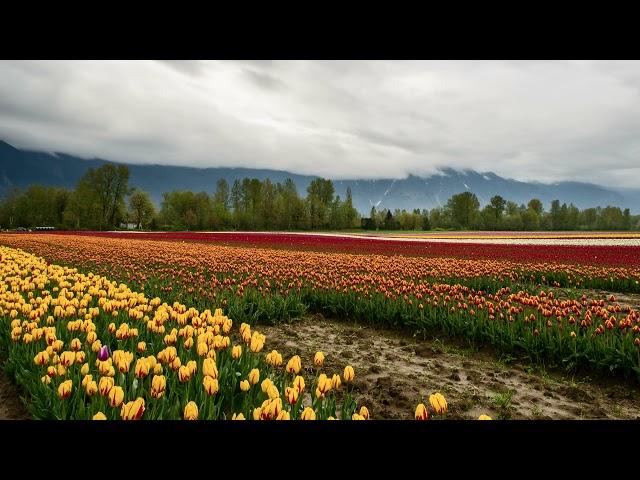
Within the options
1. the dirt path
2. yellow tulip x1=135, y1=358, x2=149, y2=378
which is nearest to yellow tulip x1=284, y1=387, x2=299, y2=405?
yellow tulip x1=135, y1=358, x2=149, y2=378

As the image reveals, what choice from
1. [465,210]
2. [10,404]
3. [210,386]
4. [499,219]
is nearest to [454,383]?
[210,386]

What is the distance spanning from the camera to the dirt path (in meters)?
4.35

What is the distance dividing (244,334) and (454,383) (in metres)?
2.78

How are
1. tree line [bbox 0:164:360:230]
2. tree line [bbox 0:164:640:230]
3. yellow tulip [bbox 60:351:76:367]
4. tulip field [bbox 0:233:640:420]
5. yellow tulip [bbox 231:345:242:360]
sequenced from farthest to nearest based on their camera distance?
tree line [bbox 0:164:640:230] → tree line [bbox 0:164:360:230] → yellow tulip [bbox 231:345:242:360] → yellow tulip [bbox 60:351:76:367] → tulip field [bbox 0:233:640:420]

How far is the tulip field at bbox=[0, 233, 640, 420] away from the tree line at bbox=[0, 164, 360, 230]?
6019 centimetres

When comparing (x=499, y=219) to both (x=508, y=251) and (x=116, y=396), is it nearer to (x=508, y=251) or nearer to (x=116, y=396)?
(x=508, y=251)

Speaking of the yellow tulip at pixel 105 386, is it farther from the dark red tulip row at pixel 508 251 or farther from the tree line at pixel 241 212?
the tree line at pixel 241 212

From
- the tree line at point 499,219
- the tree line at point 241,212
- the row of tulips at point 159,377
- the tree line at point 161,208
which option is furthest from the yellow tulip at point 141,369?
the tree line at point 499,219

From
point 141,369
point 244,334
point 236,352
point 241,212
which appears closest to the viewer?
point 141,369

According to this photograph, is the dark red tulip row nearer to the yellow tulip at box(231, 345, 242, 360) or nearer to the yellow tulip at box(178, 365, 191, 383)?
the yellow tulip at box(231, 345, 242, 360)

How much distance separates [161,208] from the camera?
287ft
